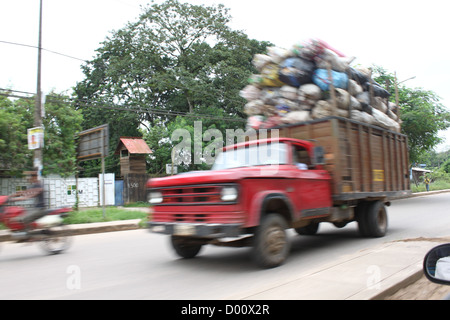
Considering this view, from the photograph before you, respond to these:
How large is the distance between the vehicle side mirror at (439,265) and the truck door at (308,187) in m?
3.58

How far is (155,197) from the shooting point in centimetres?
571

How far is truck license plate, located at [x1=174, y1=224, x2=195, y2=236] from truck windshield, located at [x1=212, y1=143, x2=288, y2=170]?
1612mm

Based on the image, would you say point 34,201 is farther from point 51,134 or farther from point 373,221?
point 51,134

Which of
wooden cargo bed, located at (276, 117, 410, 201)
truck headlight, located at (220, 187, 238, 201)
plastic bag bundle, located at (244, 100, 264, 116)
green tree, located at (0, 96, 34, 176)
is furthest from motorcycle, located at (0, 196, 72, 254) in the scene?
green tree, located at (0, 96, 34, 176)

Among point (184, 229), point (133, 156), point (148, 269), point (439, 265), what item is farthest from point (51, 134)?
point (439, 265)

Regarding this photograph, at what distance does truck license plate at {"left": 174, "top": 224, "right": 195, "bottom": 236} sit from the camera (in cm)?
484

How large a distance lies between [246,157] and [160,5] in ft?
94.4

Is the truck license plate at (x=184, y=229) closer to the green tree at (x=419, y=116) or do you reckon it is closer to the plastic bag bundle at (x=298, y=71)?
the plastic bag bundle at (x=298, y=71)

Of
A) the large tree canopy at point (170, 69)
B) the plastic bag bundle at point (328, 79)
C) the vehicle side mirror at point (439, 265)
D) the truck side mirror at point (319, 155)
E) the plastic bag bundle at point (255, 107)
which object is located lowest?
the vehicle side mirror at point (439, 265)

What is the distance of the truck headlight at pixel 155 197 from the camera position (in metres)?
5.64

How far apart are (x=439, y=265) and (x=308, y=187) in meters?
4.08

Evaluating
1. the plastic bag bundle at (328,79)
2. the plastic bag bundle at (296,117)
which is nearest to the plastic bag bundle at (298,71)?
the plastic bag bundle at (328,79)

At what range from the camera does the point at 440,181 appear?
44188 millimetres
